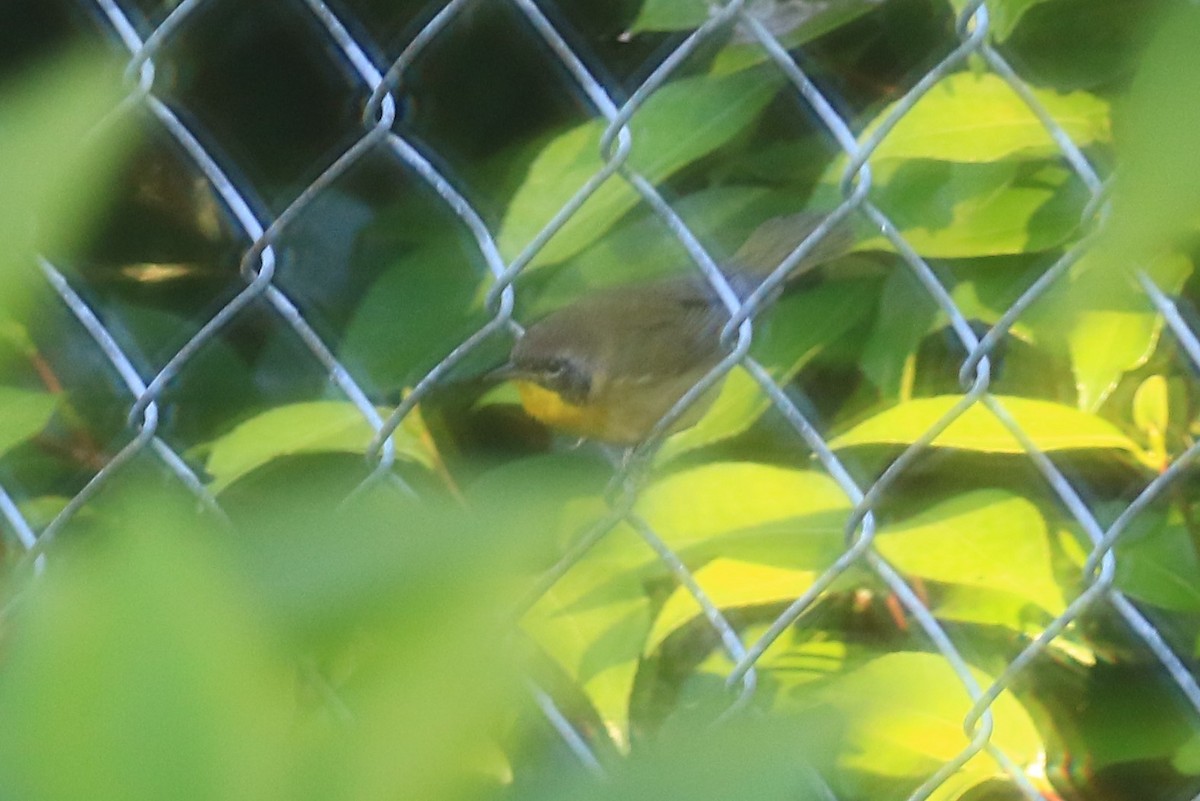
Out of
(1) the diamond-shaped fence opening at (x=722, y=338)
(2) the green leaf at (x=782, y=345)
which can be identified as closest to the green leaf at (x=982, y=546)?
(1) the diamond-shaped fence opening at (x=722, y=338)

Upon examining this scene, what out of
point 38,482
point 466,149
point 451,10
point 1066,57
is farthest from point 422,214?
point 1066,57

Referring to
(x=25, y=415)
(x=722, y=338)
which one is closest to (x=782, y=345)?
(x=722, y=338)

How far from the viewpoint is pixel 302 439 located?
2.34 ft

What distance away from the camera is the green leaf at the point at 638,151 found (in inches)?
29.0

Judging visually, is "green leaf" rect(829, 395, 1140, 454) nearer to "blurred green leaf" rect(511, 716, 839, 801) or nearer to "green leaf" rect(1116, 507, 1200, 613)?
"green leaf" rect(1116, 507, 1200, 613)

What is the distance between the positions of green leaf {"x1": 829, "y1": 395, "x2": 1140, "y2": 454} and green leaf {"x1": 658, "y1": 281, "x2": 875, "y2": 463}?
0.24 ft

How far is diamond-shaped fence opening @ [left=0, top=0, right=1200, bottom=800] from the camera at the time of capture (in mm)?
684

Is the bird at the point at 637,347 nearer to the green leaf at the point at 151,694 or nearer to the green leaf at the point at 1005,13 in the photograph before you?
the green leaf at the point at 1005,13

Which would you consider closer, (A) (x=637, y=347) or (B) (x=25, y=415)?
(B) (x=25, y=415)

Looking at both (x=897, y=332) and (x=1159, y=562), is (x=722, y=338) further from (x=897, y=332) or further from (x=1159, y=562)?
(x=1159, y=562)

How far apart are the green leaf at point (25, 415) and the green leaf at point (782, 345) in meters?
0.39

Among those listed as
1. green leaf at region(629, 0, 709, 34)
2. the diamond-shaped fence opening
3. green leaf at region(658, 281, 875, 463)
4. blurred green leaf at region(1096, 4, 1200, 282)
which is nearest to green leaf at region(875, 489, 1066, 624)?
the diamond-shaped fence opening

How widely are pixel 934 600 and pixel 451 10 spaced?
1.65 ft

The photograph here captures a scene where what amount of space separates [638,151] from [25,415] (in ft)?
1.36
